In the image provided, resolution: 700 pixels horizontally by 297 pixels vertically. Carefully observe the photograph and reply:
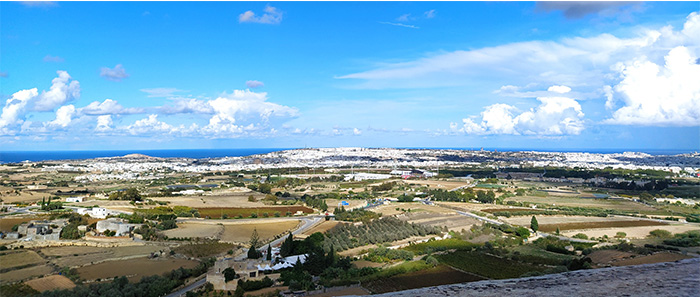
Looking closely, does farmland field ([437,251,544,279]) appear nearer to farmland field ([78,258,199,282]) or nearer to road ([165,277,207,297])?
road ([165,277,207,297])

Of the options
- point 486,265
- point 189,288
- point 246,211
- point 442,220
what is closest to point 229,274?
point 189,288


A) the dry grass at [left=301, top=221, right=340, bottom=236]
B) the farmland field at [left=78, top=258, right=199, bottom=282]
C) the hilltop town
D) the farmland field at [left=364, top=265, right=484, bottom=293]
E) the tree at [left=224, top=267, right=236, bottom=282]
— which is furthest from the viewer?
the dry grass at [left=301, top=221, right=340, bottom=236]

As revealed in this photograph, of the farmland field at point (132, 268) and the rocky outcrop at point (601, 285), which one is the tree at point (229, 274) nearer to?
the farmland field at point (132, 268)

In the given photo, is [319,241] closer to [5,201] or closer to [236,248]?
[236,248]

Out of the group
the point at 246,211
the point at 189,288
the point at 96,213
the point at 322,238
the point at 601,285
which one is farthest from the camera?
the point at 246,211

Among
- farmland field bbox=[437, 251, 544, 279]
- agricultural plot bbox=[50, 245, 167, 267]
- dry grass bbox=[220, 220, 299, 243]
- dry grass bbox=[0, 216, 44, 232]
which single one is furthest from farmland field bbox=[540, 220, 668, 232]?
dry grass bbox=[0, 216, 44, 232]

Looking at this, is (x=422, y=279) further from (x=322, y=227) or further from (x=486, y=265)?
(x=322, y=227)
